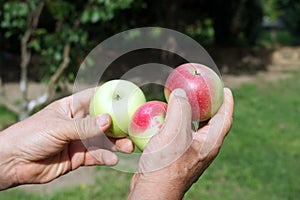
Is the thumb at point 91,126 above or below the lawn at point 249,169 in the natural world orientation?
above

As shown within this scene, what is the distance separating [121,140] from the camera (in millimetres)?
1927

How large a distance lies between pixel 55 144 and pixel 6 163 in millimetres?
265

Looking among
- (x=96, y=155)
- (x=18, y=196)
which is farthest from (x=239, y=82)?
(x=96, y=155)

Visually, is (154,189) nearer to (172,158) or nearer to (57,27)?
(172,158)

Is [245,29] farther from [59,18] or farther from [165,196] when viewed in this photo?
[165,196]

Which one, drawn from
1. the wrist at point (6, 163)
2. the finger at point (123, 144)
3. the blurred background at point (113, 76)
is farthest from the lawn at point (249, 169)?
the finger at point (123, 144)

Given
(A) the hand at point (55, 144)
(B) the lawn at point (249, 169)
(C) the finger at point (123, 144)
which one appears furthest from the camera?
(B) the lawn at point (249, 169)

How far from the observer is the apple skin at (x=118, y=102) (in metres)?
1.74

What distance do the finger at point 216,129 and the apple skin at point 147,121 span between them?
0.16 m

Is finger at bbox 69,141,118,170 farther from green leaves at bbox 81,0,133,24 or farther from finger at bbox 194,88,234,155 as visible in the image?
green leaves at bbox 81,0,133,24

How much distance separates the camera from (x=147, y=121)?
1.66 metres

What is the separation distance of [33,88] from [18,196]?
4192 mm

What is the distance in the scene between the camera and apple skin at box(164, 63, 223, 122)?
1680 millimetres

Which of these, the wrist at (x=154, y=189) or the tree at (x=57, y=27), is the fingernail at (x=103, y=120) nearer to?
the wrist at (x=154, y=189)
